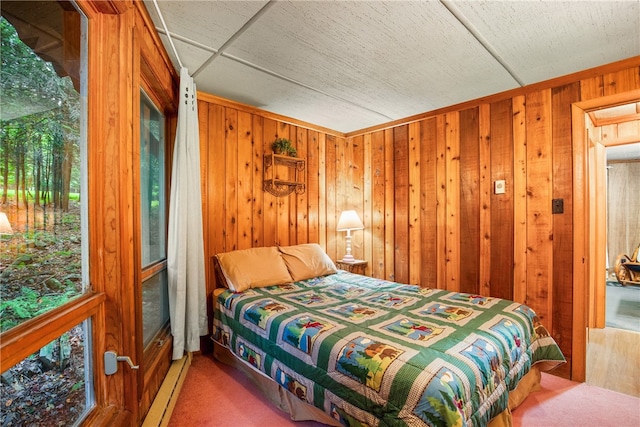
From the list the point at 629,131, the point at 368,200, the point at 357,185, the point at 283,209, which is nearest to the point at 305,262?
the point at 283,209

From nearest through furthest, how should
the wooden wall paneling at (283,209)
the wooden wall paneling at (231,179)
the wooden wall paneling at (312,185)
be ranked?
the wooden wall paneling at (231,179), the wooden wall paneling at (283,209), the wooden wall paneling at (312,185)

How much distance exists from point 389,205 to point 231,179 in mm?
1883

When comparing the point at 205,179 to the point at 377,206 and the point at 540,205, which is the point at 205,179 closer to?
the point at 377,206

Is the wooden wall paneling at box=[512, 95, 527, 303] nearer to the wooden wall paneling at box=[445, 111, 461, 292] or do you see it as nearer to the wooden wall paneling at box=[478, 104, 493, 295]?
the wooden wall paneling at box=[478, 104, 493, 295]

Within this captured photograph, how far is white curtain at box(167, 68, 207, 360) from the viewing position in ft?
6.86

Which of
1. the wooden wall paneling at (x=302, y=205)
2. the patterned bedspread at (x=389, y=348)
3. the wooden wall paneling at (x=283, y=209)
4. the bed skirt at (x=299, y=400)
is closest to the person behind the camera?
the patterned bedspread at (x=389, y=348)

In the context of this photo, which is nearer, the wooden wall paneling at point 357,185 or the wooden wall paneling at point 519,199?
the wooden wall paneling at point 519,199

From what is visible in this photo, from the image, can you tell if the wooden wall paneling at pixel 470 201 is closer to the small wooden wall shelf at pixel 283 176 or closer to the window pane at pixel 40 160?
the small wooden wall shelf at pixel 283 176

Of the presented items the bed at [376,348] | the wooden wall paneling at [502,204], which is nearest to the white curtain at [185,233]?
the bed at [376,348]

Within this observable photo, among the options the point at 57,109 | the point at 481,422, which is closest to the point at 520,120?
the point at 481,422

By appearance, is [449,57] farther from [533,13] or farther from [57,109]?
[57,109]

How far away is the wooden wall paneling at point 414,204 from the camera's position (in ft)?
10.6

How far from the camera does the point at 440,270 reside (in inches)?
119

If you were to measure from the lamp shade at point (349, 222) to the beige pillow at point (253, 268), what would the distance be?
1.04 m
